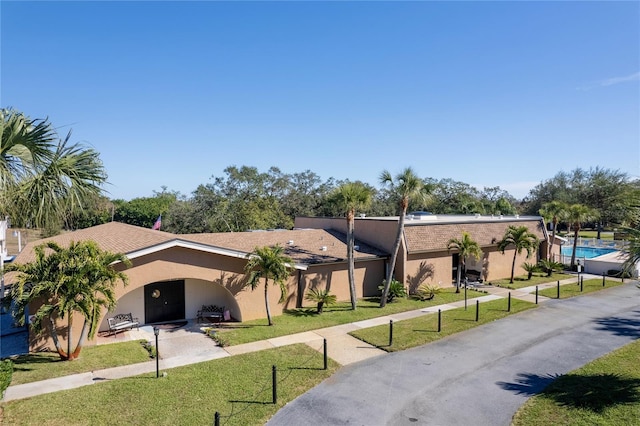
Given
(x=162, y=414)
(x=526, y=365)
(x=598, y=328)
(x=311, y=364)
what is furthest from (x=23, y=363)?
(x=598, y=328)

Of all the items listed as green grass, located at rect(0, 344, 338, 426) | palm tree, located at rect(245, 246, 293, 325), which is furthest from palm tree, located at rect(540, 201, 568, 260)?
green grass, located at rect(0, 344, 338, 426)

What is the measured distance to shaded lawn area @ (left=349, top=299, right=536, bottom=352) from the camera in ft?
50.0

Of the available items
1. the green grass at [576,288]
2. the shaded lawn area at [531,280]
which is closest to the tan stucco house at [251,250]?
the shaded lawn area at [531,280]

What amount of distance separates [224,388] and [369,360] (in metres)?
5.12

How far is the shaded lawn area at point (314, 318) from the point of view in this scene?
16.2m

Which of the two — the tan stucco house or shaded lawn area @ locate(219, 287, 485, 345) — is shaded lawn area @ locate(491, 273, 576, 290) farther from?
shaded lawn area @ locate(219, 287, 485, 345)

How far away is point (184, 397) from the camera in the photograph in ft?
35.1

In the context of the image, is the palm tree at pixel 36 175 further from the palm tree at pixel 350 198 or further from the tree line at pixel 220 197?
the palm tree at pixel 350 198

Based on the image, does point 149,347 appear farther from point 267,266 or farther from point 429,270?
point 429,270

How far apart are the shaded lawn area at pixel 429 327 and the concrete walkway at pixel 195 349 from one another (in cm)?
55

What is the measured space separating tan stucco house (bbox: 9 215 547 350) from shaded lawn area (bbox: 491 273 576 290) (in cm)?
100

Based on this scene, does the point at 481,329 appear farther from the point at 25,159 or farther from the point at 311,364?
the point at 25,159

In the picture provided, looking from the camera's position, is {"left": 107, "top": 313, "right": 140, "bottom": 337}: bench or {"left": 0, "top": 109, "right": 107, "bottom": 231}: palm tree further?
{"left": 107, "top": 313, "right": 140, "bottom": 337}: bench

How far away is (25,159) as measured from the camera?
6.43 metres
